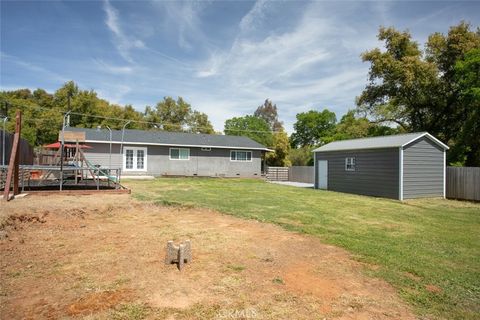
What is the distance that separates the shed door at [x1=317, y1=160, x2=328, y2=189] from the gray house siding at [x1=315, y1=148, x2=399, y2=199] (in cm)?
43

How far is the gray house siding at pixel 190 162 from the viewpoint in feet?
80.1

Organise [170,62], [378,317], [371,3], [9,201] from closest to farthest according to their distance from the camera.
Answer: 1. [378,317]
2. [9,201]
3. [371,3]
4. [170,62]

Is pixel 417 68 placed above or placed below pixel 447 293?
above

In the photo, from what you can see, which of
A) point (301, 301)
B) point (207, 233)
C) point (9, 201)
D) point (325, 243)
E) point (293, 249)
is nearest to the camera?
point (301, 301)

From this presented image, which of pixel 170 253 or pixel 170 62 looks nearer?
pixel 170 253

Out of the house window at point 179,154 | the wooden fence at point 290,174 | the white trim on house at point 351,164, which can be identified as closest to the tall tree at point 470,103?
the white trim on house at point 351,164

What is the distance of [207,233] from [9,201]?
21.7ft

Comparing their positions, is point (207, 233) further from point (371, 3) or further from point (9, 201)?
point (371, 3)

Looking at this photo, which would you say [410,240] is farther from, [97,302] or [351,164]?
[351,164]

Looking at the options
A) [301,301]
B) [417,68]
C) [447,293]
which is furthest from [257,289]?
[417,68]

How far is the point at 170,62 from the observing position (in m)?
23.4

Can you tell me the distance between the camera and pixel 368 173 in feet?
56.2

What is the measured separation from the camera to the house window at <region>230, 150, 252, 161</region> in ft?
94.8

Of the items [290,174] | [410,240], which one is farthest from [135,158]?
[410,240]
